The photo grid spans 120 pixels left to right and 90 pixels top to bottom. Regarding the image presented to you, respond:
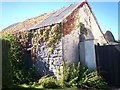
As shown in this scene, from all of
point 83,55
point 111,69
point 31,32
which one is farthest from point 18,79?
point 111,69

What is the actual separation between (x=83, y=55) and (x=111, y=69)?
5.75 ft

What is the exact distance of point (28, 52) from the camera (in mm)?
14422

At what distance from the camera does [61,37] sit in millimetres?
12250

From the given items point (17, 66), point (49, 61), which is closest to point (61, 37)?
point (49, 61)

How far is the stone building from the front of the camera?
1229 cm

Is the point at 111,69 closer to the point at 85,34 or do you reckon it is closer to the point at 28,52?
the point at 85,34

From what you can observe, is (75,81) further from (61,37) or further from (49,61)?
(61,37)

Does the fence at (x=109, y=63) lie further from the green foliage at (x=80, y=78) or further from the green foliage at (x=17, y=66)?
the green foliage at (x=17, y=66)

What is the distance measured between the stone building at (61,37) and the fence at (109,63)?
3.39ft

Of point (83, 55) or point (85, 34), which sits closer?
point (83, 55)

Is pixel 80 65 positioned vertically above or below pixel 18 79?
above

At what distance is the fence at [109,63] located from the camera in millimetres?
12039

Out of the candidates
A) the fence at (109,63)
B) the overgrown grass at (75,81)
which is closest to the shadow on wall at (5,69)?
the overgrown grass at (75,81)

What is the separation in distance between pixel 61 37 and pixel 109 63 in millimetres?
3090
